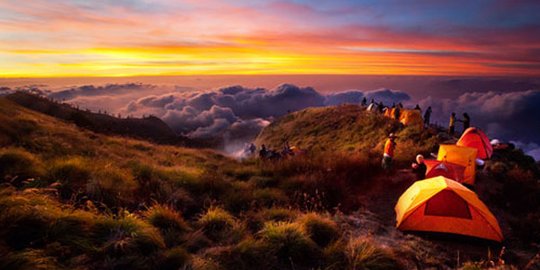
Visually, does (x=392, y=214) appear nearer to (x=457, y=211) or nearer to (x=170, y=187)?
(x=457, y=211)

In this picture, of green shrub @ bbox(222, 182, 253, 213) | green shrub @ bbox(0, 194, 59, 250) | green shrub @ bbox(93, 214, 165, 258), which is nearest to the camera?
green shrub @ bbox(0, 194, 59, 250)

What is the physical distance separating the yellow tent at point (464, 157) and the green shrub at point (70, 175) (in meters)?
14.0

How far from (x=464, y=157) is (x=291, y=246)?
11.1 meters

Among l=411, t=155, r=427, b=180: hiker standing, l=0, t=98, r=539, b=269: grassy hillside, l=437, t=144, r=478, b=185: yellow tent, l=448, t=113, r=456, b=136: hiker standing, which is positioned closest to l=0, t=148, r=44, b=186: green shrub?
l=0, t=98, r=539, b=269: grassy hillside

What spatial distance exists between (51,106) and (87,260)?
5854cm

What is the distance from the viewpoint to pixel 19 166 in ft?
26.4

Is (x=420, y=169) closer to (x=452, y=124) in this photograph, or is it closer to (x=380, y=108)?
(x=452, y=124)

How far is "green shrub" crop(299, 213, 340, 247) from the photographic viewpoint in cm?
696

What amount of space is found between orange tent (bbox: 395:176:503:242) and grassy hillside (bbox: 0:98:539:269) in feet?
1.51

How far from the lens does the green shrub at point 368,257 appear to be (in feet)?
18.5

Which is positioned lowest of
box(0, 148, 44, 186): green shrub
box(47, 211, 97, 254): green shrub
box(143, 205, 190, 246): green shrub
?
box(143, 205, 190, 246): green shrub

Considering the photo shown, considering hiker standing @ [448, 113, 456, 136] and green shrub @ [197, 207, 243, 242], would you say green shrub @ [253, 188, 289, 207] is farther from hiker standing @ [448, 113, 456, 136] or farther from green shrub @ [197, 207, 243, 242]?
hiker standing @ [448, 113, 456, 136]

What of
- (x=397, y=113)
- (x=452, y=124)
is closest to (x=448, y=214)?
(x=452, y=124)

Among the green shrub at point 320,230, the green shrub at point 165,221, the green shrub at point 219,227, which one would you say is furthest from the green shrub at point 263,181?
the green shrub at point 165,221
